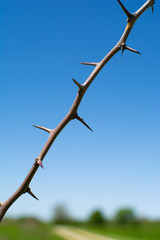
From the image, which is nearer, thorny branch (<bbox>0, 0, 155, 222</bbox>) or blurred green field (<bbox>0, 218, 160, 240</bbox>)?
thorny branch (<bbox>0, 0, 155, 222</bbox>)

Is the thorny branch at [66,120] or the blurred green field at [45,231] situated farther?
the blurred green field at [45,231]

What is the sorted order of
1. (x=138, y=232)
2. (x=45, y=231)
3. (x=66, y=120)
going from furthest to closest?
(x=138, y=232)
(x=45, y=231)
(x=66, y=120)

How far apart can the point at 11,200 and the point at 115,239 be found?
82.8 feet

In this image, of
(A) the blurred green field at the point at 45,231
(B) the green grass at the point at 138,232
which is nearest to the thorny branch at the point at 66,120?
(A) the blurred green field at the point at 45,231

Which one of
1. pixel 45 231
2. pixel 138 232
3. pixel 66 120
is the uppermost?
pixel 138 232

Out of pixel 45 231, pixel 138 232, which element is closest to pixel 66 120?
pixel 45 231

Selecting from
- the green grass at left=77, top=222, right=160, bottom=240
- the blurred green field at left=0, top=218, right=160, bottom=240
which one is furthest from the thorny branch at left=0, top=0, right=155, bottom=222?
the green grass at left=77, top=222, right=160, bottom=240

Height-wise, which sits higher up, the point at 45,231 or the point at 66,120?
the point at 45,231

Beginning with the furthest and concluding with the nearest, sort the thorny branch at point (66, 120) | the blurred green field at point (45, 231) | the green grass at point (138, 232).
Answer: the green grass at point (138, 232) < the blurred green field at point (45, 231) < the thorny branch at point (66, 120)

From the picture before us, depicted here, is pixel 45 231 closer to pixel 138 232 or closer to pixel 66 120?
pixel 138 232

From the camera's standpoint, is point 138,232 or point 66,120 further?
point 138,232

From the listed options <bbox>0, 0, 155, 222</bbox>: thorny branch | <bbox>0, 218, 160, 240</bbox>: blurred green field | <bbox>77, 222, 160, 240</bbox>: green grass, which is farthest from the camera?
<bbox>77, 222, 160, 240</bbox>: green grass

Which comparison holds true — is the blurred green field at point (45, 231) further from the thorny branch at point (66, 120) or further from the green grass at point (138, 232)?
the thorny branch at point (66, 120)

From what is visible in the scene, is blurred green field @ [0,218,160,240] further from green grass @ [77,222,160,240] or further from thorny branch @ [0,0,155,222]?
thorny branch @ [0,0,155,222]
